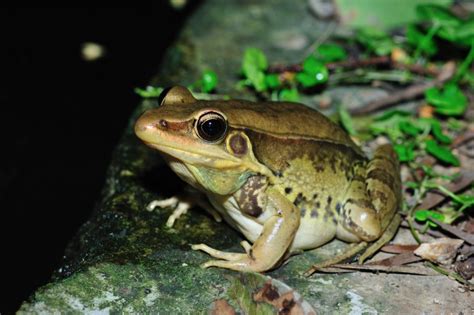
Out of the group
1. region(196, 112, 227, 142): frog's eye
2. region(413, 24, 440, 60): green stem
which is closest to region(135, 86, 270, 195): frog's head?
region(196, 112, 227, 142): frog's eye

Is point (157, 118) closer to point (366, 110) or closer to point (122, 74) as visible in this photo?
point (366, 110)

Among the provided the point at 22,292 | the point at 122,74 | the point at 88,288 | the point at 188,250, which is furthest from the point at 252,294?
the point at 122,74

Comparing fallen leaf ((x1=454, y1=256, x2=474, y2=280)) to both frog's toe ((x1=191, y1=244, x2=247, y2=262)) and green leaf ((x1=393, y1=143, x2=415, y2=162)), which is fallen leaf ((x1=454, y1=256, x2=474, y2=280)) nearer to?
green leaf ((x1=393, y1=143, x2=415, y2=162))

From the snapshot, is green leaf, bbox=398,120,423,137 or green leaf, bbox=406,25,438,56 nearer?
green leaf, bbox=398,120,423,137

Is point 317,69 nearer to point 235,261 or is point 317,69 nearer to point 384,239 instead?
point 384,239

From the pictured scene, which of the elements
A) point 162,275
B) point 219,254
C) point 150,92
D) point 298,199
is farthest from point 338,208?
point 150,92
